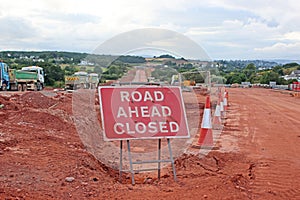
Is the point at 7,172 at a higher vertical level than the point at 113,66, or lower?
lower

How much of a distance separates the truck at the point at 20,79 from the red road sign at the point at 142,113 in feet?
96.7

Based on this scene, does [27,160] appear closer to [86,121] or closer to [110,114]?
[110,114]

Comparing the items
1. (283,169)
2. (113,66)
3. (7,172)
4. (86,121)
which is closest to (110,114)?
(7,172)

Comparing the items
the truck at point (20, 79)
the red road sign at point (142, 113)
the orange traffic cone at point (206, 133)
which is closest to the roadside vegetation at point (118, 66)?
the orange traffic cone at point (206, 133)

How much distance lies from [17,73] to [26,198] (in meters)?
34.1

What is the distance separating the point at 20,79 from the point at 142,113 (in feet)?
112

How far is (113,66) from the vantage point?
10.3 metres

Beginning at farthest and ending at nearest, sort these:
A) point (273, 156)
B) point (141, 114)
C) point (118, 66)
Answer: point (118, 66)
point (273, 156)
point (141, 114)

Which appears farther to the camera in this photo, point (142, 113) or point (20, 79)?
point (20, 79)

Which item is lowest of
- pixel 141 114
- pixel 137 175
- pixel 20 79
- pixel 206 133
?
pixel 137 175

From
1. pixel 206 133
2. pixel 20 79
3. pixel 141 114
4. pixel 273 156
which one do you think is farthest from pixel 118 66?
pixel 20 79

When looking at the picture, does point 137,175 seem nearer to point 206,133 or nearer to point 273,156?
point 206,133

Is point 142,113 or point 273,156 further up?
point 142,113

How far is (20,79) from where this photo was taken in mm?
37406
